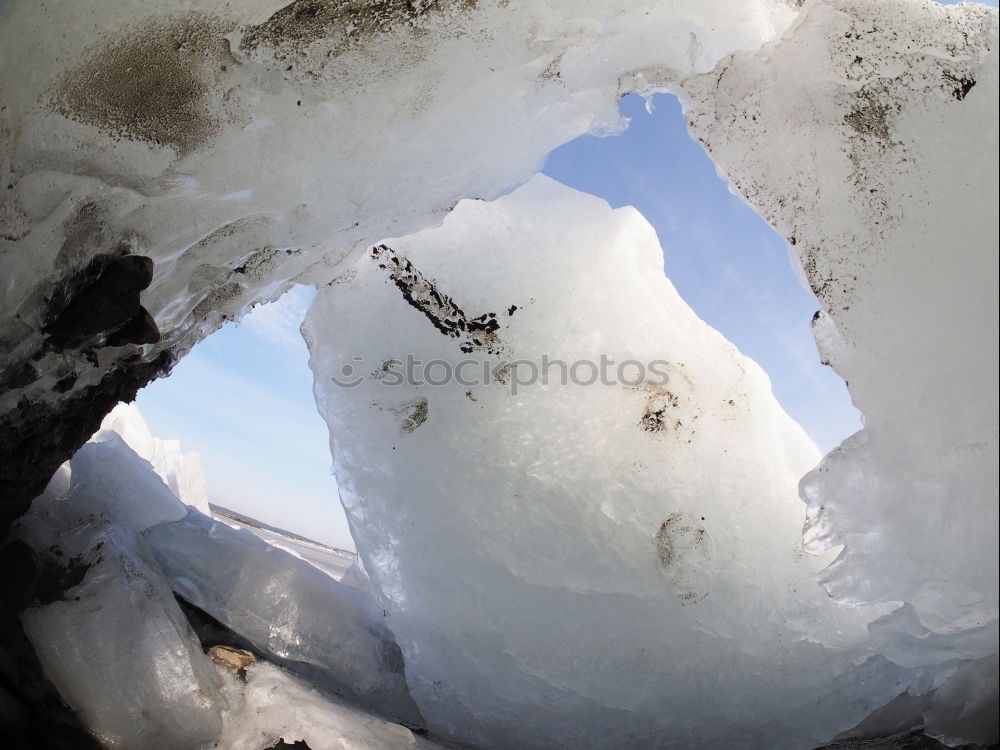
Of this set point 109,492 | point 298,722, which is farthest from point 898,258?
point 109,492

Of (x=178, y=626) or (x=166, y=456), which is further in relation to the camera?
(x=166, y=456)

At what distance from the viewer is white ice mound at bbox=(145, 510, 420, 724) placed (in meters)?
2.32

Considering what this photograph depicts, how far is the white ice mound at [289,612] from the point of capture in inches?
91.2

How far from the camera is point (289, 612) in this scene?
2.37 meters

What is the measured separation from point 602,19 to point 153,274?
1.34 metres

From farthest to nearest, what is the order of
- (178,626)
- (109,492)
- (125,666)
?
(109,492) < (178,626) < (125,666)

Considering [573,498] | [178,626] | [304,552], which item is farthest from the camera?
[304,552]

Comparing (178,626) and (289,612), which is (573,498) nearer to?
(289,612)

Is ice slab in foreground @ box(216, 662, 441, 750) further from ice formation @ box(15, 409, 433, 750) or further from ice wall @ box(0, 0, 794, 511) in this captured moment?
ice wall @ box(0, 0, 794, 511)

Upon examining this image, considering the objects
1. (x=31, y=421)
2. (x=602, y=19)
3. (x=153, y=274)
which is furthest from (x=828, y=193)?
(x=31, y=421)

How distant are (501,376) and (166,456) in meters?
3.59

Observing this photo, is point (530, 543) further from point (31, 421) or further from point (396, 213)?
point (31, 421)

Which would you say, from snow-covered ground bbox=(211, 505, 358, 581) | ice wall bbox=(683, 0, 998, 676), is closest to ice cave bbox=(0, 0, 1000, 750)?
ice wall bbox=(683, 0, 998, 676)

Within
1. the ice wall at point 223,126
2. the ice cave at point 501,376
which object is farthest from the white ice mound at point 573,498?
the ice wall at point 223,126
